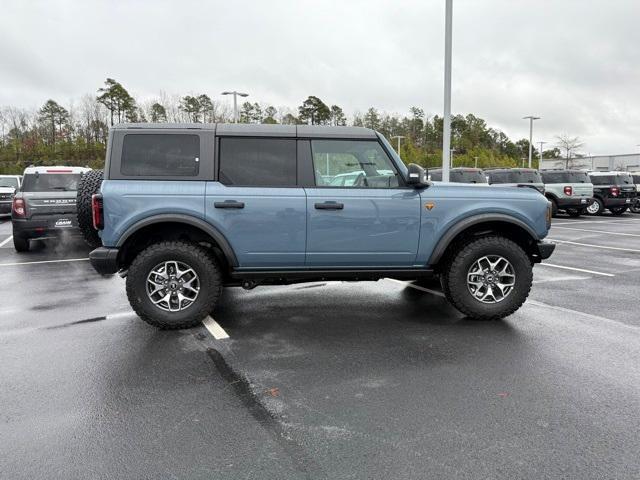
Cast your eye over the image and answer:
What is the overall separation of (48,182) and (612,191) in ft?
67.8

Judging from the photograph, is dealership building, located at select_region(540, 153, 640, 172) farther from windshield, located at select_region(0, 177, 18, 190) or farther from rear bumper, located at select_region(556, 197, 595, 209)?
windshield, located at select_region(0, 177, 18, 190)

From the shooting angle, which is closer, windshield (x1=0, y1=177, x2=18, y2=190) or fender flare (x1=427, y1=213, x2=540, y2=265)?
fender flare (x1=427, y1=213, x2=540, y2=265)

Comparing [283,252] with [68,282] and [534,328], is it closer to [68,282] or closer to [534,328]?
[534,328]

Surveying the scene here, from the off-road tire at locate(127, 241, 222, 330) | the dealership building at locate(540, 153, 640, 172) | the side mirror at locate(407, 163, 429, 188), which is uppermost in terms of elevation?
the dealership building at locate(540, 153, 640, 172)

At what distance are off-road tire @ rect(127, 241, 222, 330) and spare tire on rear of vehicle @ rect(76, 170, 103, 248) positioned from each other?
0.96 metres

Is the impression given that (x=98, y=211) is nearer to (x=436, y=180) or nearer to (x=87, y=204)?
(x=87, y=204)

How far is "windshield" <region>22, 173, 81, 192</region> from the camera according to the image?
10.2 meters

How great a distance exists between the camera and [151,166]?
4801 millimetres

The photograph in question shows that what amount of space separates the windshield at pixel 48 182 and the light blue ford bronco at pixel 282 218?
6.43 m

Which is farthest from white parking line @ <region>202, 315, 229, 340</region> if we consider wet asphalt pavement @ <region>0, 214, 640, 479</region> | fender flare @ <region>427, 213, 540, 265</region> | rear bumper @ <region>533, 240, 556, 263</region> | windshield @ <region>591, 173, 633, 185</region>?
windshield @ <region>591, 173, 633, 185</region>

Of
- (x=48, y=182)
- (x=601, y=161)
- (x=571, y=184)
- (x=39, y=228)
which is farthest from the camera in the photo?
(x=601, y=161)

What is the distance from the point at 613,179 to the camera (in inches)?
810

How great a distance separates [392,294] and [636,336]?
8.96 feet

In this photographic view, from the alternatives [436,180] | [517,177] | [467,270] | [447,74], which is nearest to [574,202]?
[517,177]
